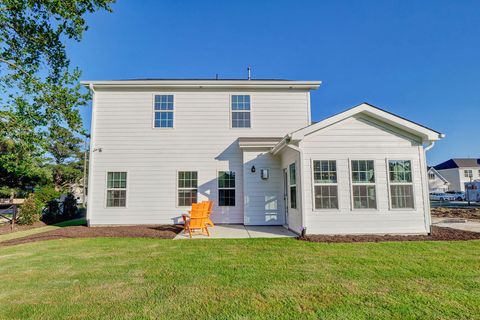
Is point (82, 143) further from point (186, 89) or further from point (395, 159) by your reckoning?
point (395, 159)

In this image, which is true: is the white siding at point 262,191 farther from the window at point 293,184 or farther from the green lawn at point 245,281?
the green lawn at point 245,281

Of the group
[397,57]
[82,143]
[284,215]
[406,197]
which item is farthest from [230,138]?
[82,143]

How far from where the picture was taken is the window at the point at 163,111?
995 centimetres

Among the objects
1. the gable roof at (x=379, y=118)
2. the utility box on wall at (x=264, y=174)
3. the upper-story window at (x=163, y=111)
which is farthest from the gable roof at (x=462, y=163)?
the upper-story window at (x=163, y=111)

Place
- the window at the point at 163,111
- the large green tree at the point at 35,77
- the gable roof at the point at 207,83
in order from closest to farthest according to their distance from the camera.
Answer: the large green tree at the point at 35,77, the gable roof at the point at 207,83, the window at the point at 163,111

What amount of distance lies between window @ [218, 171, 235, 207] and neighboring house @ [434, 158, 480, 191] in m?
45.6

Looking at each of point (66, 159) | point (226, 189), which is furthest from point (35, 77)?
point (66, 159)

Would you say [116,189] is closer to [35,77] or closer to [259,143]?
[35,77]

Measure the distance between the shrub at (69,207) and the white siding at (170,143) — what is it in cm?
445

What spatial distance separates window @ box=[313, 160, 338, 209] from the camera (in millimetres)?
6855

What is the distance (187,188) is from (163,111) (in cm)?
331

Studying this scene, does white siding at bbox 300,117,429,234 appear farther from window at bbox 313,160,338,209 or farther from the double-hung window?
the double-hung window

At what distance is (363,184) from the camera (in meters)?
6.95

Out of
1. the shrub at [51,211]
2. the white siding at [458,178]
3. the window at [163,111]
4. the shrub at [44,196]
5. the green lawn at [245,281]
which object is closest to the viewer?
the green lawn at [245,281]
